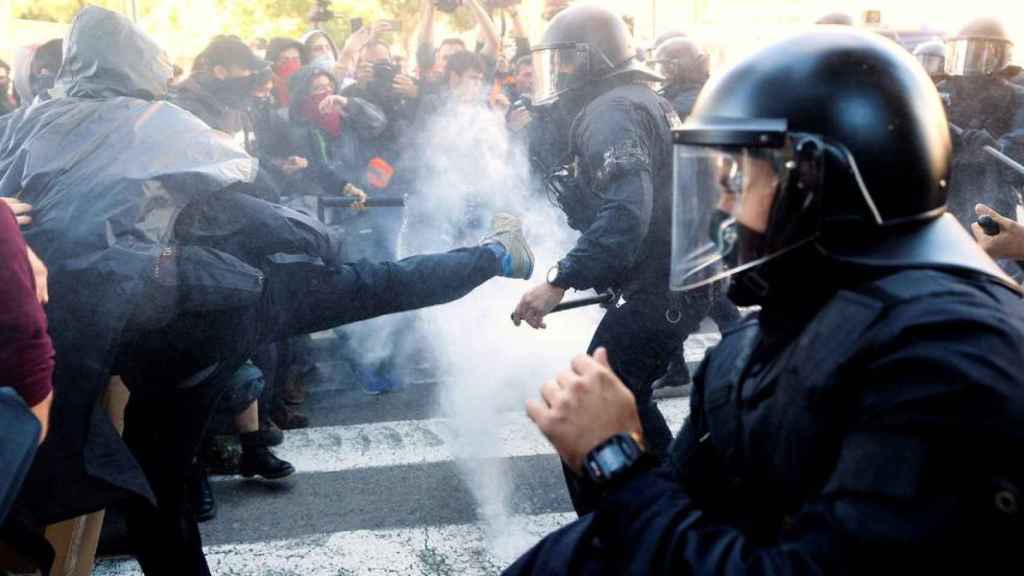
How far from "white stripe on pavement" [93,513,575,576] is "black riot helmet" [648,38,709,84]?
3935 mm

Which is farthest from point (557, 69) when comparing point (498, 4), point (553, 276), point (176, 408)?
point (498, 4)

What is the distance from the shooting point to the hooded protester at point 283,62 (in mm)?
7172

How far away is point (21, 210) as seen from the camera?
2.71m

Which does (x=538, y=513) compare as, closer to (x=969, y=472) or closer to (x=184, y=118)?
(x=184, y=118)

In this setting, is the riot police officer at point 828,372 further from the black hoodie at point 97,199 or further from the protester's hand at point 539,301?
the protester's hand at point 539,301

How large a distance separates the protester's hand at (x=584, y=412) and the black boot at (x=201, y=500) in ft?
9.54

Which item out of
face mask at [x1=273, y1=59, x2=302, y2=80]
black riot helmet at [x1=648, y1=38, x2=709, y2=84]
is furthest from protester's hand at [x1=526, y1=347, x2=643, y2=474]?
face mask at [x1=273, y1=59, x2=302, y2=80]

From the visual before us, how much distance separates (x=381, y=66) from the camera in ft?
22.6

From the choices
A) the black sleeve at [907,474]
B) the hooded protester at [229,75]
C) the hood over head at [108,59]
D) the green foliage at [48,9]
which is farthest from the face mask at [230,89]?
the green foliage at [48,9]

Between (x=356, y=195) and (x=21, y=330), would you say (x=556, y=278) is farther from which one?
(x=356, y=195)

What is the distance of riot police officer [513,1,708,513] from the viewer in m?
3.20

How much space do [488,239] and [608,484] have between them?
291 cm

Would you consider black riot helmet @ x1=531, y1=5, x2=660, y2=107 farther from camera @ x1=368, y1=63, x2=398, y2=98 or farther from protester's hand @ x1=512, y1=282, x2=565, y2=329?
camera @ x1=368, y1=63, x2=398, y2=98

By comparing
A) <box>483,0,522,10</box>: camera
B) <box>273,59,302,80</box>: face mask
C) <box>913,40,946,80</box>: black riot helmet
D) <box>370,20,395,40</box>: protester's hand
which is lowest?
<box>913,40,946,80</box>: black riot helmet
